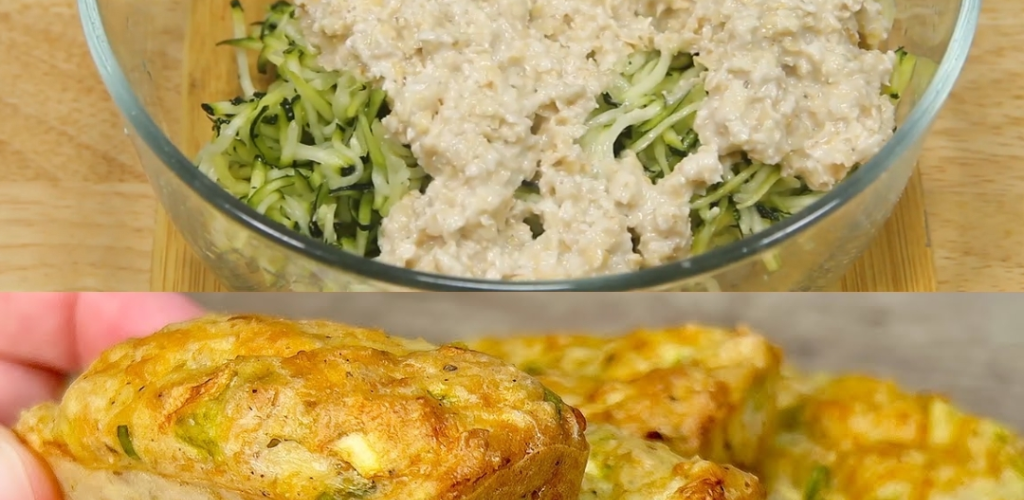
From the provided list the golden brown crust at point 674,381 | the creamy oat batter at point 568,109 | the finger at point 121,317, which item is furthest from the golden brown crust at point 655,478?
the creamy oat batter at point 568,109

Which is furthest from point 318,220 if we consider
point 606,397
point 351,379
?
point 351,379

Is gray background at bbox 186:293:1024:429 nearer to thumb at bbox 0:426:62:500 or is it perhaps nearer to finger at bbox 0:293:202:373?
finger at bbox 0:293:202:373

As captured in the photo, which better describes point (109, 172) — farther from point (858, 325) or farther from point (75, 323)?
point (858, 325)

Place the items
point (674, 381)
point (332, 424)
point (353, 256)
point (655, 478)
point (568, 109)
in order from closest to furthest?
1. point (332, 424)
2. point (655, 478)
3. point (674, 381)
4. point (353, 256)
5. point (568, 109)

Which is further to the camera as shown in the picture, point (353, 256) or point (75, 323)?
point (353, 256)

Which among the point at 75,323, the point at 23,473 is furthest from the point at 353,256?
the point at 23,473

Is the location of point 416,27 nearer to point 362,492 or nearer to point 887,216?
point 887,216

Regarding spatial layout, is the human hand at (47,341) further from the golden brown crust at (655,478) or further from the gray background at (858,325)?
the golden brown crust at (655,478)
